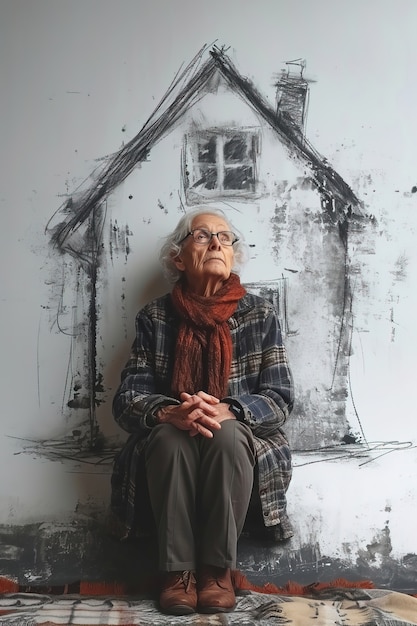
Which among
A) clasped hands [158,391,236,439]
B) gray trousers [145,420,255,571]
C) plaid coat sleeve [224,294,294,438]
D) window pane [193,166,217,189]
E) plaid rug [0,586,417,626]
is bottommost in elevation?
plaid rug [0,586,417,626]

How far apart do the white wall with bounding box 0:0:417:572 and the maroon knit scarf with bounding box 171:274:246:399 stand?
0.34 m

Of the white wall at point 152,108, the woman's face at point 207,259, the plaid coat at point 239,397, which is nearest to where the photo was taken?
the plaid coat at point 239,397

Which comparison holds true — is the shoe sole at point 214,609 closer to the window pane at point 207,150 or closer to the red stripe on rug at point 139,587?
the red stripe on rug at point 139,587

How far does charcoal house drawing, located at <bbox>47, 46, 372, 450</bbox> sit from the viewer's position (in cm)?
249

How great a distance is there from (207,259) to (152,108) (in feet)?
2.09

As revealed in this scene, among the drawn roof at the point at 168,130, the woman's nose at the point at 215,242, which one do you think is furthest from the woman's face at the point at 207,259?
the drawn roof at the point at 168,130

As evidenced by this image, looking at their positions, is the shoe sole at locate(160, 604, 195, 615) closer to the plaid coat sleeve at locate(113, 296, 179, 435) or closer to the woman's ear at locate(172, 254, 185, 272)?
the plaid coat sleeve at locate(113, 296, 179, 435)

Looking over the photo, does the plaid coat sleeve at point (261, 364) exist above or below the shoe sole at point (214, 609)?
above

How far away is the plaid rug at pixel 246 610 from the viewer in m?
1.92

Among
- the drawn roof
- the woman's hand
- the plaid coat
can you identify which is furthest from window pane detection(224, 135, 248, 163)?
the woman's hand

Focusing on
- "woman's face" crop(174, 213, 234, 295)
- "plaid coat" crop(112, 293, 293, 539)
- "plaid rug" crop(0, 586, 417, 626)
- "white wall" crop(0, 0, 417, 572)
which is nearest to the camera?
"plaid rug" crop(0, 586, 417, 626)

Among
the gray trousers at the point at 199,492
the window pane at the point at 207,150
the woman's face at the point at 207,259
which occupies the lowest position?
the gray trousers at the point at 199,492

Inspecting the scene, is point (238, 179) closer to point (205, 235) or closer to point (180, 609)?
point (205, 235)

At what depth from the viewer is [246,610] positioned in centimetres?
202
